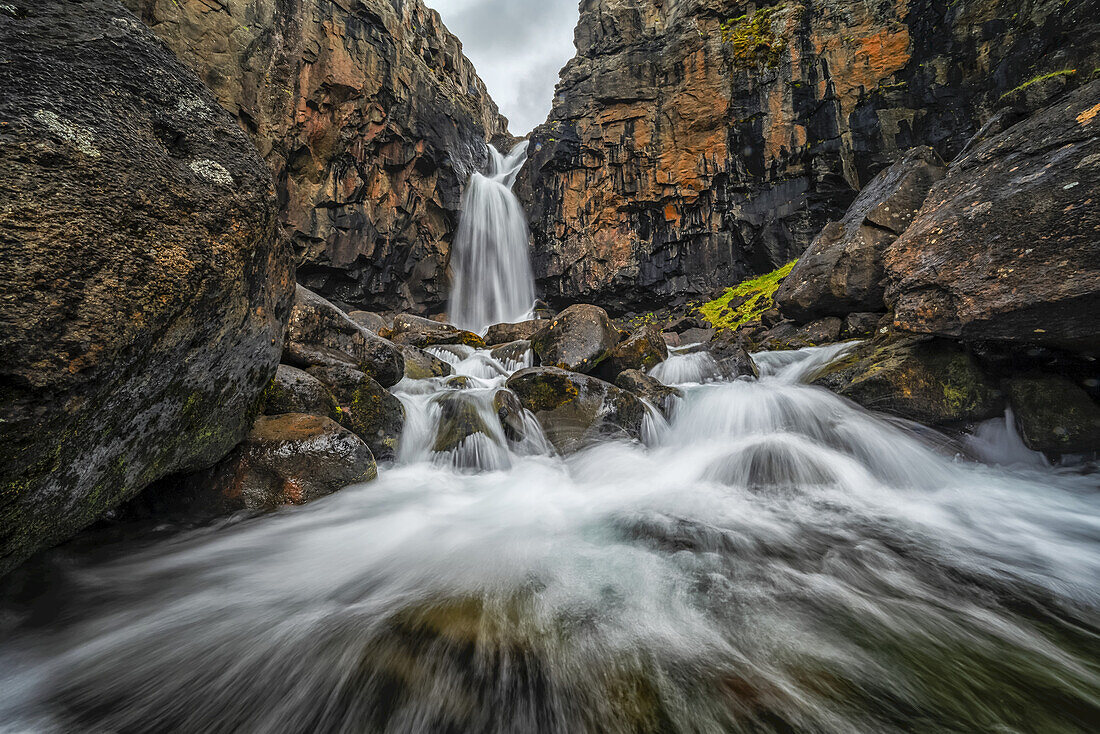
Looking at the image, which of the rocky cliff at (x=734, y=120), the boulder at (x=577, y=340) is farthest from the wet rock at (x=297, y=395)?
the rocky cliff at (x=734, y=120)

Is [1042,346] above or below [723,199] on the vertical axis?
below

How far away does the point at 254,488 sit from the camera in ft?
11.7

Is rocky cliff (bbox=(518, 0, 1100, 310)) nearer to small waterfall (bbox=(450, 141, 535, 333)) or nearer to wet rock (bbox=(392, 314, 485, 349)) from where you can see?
small waterfall (bbox=(450, 141, 535, 333))

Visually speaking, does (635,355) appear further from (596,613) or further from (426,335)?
(596,613)

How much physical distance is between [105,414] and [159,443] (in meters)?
0.62

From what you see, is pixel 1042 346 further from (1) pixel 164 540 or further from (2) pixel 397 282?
(2) pixel 397 282

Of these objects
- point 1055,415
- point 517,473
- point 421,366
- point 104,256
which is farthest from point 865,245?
point 104,256

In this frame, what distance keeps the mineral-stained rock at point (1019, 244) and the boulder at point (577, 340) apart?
193 inches

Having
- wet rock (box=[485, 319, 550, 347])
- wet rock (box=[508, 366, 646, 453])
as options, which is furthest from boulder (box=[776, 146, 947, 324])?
wet rock (box=[485, 319, 550, 347])

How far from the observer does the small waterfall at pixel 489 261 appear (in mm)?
22047

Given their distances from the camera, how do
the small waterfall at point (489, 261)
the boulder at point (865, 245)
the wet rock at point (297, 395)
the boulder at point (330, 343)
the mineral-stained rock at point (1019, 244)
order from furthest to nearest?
the small waterfall at point (489, 261) → the boulder at point (865, 245) → the boulder at point (330, 343) → the wet rock at point (297, 395) → the mineral-stained rock at point (1019, 244)

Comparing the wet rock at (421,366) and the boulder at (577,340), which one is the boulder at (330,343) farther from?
the boulder at (577,340)

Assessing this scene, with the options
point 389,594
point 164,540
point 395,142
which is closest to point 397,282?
point 395,142

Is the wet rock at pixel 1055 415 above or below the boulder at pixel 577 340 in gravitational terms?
below
